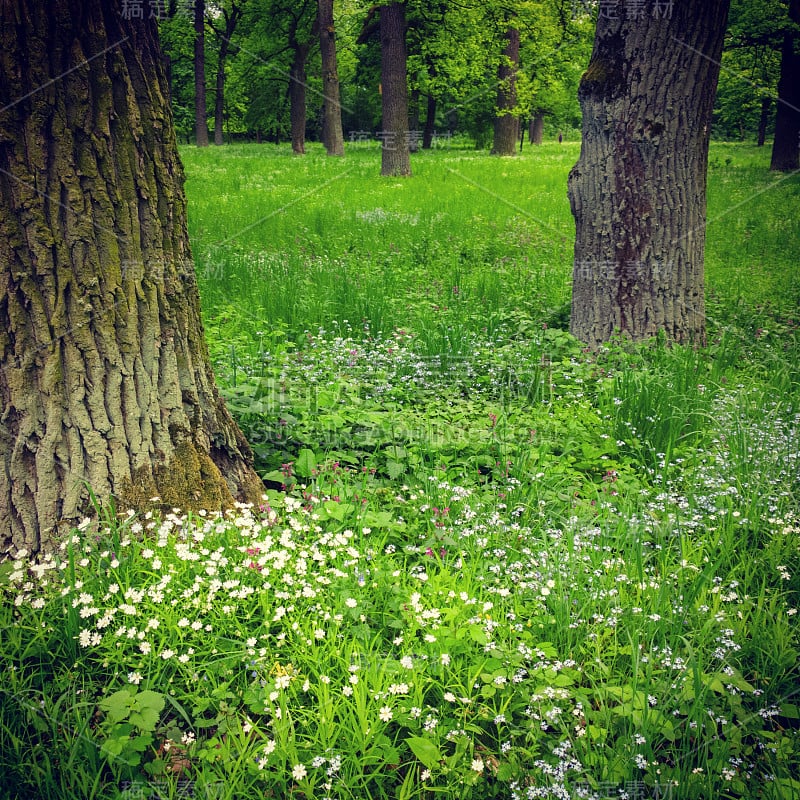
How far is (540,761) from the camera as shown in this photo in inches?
81.0

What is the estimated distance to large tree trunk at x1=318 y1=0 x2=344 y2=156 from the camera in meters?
22.2

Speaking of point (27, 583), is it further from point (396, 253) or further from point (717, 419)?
point (396, 253)

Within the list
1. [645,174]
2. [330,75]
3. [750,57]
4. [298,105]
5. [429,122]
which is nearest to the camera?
[645,174]

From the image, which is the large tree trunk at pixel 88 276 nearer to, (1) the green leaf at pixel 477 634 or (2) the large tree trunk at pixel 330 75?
(1) the green leaf at pixel 477 634

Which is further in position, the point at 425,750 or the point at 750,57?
the point at 750,57

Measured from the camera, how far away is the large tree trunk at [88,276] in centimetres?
251

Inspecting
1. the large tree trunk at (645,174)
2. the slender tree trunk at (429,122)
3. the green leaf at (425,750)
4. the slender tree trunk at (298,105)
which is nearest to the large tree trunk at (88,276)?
the green leaf at (425,750)

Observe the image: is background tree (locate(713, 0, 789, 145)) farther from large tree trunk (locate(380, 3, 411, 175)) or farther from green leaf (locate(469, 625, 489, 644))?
green leaf (locate(469, 625, 489, 644))

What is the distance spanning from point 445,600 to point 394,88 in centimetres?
1685

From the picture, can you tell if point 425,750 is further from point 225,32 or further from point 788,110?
point 225,32

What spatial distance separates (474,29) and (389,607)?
67.2ft

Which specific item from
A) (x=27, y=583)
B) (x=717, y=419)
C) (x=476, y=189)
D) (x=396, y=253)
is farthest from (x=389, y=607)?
(x=476, y=189)

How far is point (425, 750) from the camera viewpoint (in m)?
2.04

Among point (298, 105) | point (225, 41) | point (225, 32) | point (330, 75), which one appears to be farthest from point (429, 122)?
point (330, 75)
